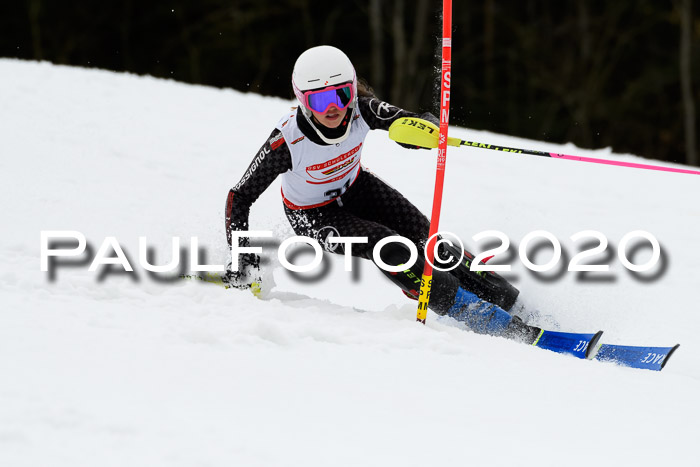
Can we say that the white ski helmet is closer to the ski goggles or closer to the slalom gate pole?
the ski goggles

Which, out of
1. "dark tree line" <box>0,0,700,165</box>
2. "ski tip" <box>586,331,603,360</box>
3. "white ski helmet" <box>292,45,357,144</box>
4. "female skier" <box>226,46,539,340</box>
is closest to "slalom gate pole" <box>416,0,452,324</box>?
"female skier" <box>226,46,539,340</box>

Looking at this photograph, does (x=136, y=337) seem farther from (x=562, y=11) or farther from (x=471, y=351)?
(x=562, y=11)

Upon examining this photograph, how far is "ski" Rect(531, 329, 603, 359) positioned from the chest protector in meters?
1.15

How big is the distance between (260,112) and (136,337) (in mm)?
5815

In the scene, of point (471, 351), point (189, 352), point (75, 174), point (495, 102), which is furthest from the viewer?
point (495, 102)

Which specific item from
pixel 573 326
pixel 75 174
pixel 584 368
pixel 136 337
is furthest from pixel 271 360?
pixel 75 174

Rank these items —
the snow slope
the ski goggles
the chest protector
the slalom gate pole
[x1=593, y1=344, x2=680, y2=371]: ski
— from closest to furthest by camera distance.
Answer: the snow slope, [x1=593, y1=344, x2=680, y2=371]: ski, the slalom gate pole, the ski goggles, the chest protector

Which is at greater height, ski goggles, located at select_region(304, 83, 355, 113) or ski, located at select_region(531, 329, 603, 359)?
ski goggles, located at select_region(304, 83, 355, 113)

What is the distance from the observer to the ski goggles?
3301 mm

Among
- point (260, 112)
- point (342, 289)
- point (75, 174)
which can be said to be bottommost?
point (342, 289)

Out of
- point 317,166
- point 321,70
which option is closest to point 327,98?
point 321,70

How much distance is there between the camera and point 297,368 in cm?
247

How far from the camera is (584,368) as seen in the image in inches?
112

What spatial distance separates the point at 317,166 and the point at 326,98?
353mm
